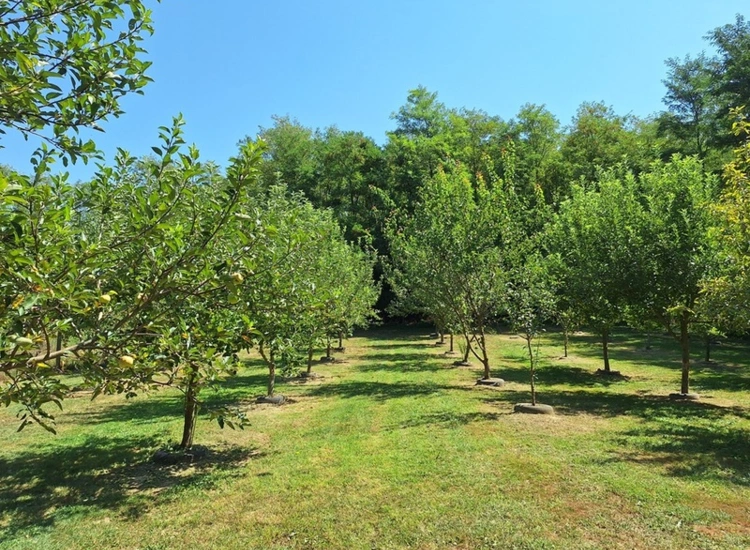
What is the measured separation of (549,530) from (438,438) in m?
3.84

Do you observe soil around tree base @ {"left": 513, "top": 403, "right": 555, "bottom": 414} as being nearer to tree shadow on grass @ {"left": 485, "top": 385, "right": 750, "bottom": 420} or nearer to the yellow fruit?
tree shadow on grass @ {"left": 485, "top": 385, "right": 750, "bottom": 420}

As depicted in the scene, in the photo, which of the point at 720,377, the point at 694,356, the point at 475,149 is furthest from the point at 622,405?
the point at 475,149

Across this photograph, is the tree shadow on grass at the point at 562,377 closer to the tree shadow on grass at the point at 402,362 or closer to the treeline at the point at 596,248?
the treeline at the point at 596,248

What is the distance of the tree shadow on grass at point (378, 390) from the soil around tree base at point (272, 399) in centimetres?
131

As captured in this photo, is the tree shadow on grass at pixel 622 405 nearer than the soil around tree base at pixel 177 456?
No

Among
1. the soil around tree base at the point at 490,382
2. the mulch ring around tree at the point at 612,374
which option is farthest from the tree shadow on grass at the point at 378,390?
the mulch ring around tree at the point at 612,374

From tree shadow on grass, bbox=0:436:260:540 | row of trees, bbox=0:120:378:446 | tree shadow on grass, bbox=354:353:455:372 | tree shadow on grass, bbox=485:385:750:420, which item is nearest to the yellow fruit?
row of trees, bbox=0:120:378:446

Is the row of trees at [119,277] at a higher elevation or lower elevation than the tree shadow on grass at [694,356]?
higher

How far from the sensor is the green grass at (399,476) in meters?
5.50

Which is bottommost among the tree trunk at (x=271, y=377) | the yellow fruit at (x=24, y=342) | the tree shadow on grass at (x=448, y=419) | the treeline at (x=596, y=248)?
the tree shadow on grass at (x=448, y=419)

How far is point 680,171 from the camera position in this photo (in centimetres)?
1261

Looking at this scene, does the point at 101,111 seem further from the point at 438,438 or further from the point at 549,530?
the point at 438,438

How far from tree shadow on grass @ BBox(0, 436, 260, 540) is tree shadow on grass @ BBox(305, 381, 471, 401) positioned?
17.7 feet

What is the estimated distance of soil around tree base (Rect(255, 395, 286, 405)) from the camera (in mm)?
13180
